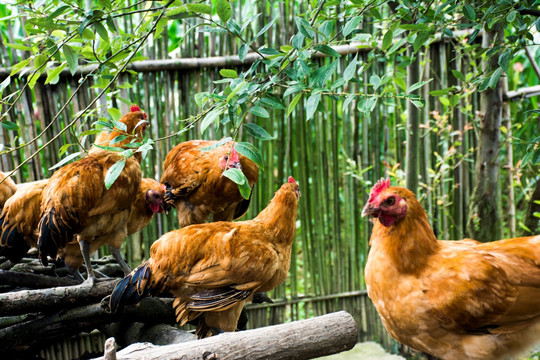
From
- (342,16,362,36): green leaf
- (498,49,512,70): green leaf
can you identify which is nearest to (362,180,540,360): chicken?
(498,49,512,70): green leaf

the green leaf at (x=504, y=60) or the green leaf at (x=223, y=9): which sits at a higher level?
the green leaf at (x=223, y=9)

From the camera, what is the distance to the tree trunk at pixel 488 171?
3.48 metres

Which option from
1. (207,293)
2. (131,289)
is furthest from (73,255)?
(207,293)

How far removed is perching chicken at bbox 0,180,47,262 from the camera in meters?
2.94

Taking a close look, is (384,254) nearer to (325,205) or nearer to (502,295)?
(502,295)

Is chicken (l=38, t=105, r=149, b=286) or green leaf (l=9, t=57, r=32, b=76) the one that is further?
chicken (l=38, t=105, r=149, b=286)

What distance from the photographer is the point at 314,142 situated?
441cm

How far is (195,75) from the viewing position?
13.2 ft

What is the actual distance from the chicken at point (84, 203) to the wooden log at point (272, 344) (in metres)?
1.06

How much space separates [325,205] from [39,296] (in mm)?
2563

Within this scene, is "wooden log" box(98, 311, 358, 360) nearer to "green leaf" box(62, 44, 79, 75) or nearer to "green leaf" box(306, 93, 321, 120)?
"green leaf" box(306, 93, 321, 120)

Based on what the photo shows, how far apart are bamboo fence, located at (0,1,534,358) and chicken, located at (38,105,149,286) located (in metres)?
1.12

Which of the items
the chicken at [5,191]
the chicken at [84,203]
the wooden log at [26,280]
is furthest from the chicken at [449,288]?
the chicken at [5,191]

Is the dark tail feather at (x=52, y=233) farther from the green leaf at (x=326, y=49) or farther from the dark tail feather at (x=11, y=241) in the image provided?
the green leaf at (x=326, y=49)
